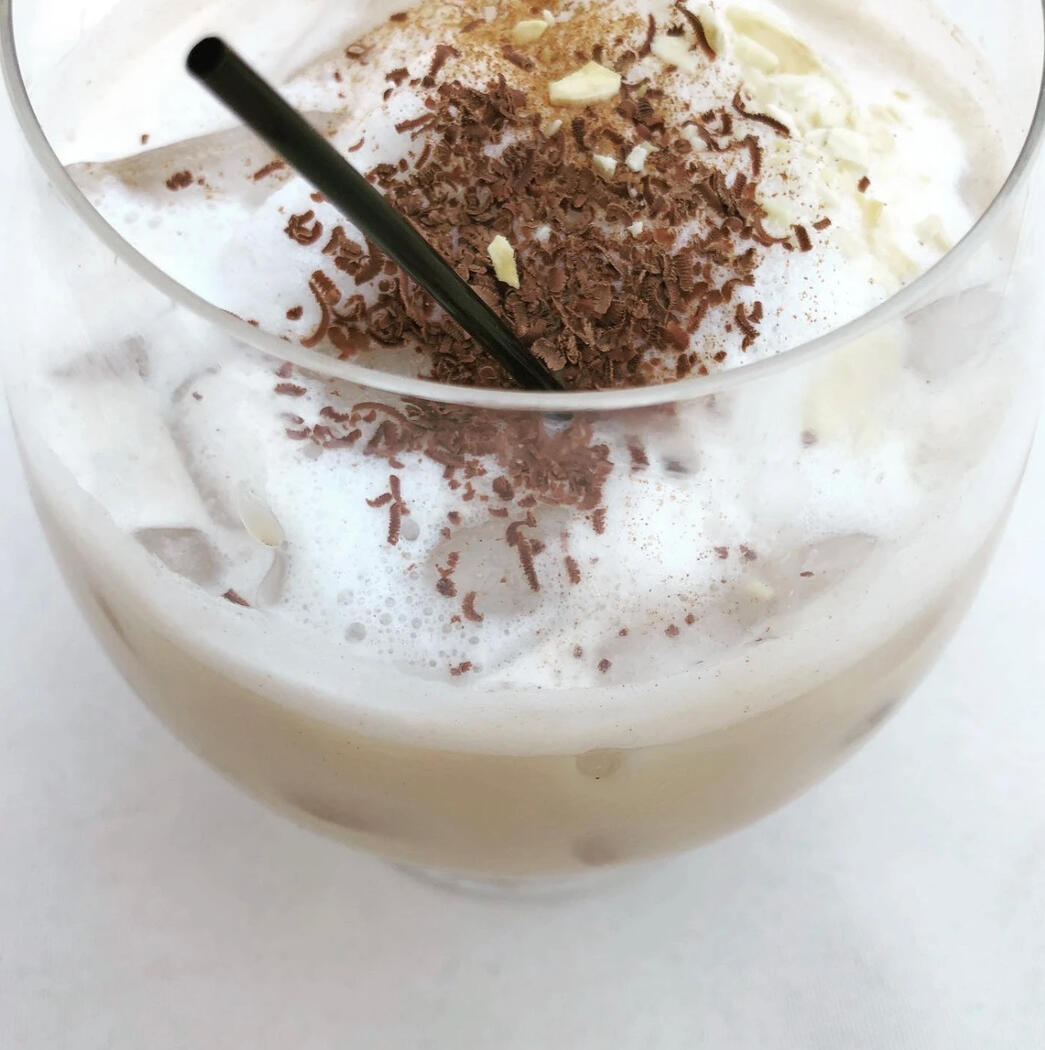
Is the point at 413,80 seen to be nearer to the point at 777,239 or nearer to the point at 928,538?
the point at 777,239

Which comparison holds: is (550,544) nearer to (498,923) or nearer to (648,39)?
(498,923)

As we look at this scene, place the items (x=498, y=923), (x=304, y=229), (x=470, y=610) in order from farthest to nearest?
(x=498, y=923) → (x=304, y=229) → (x=470, y=610)

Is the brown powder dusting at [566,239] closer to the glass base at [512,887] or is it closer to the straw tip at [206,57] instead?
the straw tip at [206,57]

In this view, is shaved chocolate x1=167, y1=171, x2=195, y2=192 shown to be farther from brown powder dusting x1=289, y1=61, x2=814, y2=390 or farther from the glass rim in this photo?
the glass rim

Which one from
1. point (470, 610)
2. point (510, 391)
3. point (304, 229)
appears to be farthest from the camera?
point (304, 229)

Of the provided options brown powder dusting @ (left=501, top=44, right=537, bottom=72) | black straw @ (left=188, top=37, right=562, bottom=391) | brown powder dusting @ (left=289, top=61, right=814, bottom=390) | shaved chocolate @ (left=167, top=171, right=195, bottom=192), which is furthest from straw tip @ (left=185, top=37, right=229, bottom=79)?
brown powder dusting @ (left=501, top=44, right=537, bottom=72)

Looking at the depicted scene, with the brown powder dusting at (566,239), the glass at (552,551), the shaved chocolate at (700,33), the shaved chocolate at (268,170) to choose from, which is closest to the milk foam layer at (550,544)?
the glass at (552,551)

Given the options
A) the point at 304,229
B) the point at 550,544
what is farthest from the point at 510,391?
the point at 304,229

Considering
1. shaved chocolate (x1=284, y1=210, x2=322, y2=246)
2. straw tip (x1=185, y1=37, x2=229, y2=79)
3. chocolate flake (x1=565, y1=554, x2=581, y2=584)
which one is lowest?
chocolate flake (x1=565, y1=554, x2=581, y2=584)
